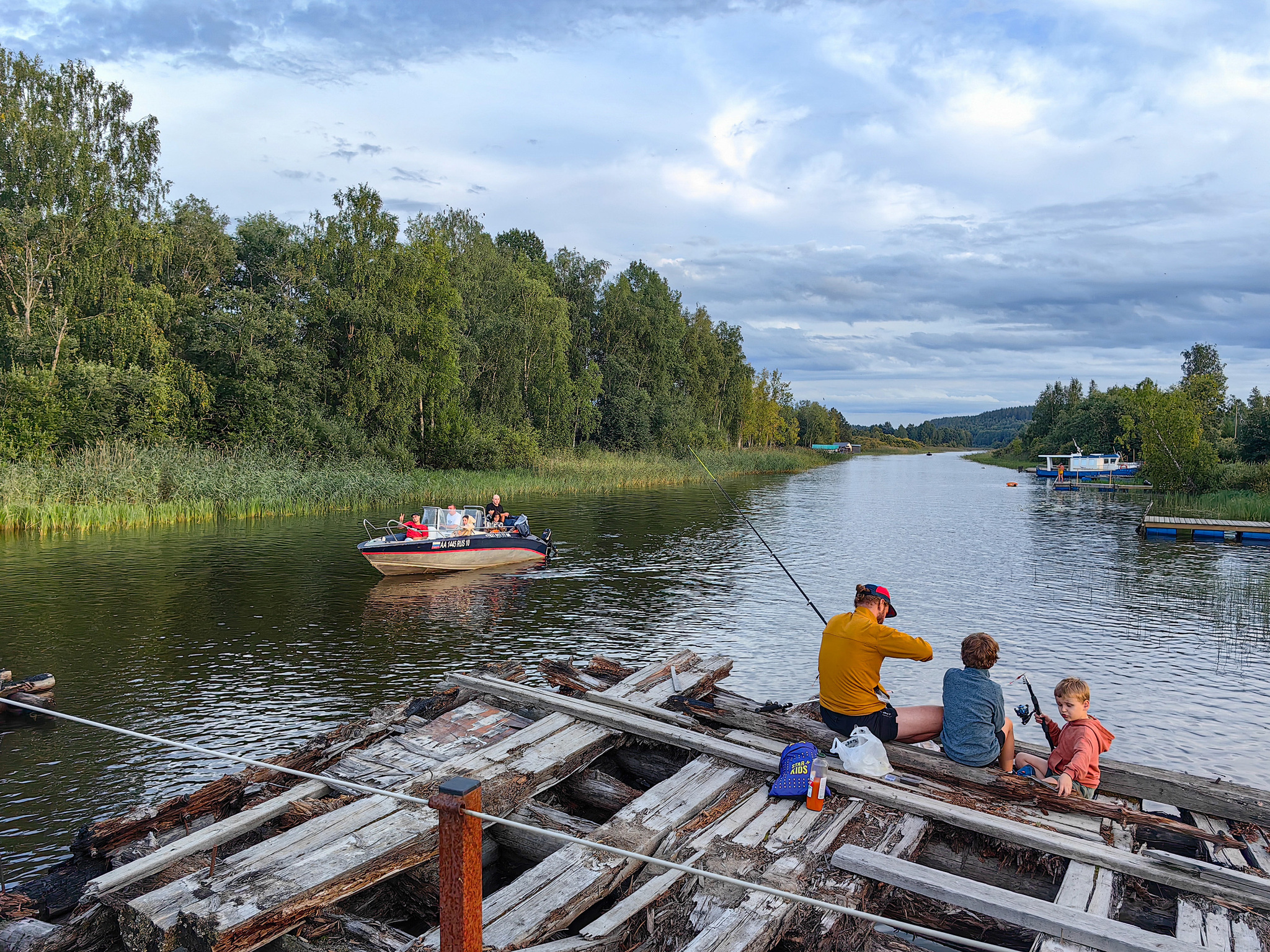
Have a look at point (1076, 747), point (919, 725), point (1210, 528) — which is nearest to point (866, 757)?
point (919, 725)

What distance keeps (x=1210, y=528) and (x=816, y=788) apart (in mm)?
29752

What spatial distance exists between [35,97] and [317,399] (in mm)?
16771

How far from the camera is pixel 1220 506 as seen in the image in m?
35.0

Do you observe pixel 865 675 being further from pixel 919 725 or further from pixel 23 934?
pixel 23 934

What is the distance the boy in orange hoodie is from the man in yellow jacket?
0.85 metres

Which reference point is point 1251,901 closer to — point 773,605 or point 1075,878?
point 1075,878

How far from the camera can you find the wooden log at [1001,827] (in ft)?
15.7

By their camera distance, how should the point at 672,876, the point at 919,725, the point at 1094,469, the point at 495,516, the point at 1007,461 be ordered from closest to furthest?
the point at 672,876 < the point at 919,725 < the point at 495,516 < the point at 1094,469 < the point at 1007,461

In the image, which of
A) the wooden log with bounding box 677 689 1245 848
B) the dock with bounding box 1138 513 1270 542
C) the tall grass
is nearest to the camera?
the wooden log with bounding box 677 689 1245 848

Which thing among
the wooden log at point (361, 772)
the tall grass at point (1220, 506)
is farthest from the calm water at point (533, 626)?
the tall grass at point (1220, 506)

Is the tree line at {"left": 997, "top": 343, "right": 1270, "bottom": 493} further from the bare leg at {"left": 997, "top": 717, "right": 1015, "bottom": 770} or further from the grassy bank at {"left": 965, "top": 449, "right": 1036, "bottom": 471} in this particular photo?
the bare leg at {"left": 997, "top": 717, "right": 1015, "bottom": 770}

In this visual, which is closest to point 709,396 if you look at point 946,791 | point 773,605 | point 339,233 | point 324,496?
point 339,233

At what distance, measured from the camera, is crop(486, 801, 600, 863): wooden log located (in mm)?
5848

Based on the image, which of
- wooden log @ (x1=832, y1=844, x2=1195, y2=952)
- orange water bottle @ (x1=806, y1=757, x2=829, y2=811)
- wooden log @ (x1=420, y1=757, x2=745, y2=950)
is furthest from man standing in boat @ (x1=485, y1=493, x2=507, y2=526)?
wooden log @ (x1=832, y1=844, x2=1195, y2=952)
